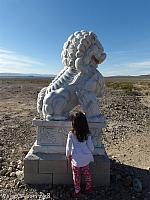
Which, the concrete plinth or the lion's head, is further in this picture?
the lion's head

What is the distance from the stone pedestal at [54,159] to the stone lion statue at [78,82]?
16 centimetres

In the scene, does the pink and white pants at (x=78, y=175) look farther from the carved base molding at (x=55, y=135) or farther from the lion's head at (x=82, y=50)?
the lion's head at (x=82, y=50)

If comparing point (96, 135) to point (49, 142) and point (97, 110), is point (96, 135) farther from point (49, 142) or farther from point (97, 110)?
point (49, 142)

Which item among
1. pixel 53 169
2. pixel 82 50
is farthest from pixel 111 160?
pixel 82 50

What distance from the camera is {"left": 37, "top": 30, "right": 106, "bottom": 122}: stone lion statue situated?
15.5ft

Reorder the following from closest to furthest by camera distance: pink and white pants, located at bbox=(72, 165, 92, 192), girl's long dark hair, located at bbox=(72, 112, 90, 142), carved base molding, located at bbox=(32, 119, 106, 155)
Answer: girl's long dark hair, located at bbox=(72, 112, 90, 142) → pink and white pants, located at bbox=(72, 165, 92, 192) → carved base molding, located at bbox=(32, 119, 106, 155)

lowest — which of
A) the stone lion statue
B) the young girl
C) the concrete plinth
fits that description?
the concrete plinth

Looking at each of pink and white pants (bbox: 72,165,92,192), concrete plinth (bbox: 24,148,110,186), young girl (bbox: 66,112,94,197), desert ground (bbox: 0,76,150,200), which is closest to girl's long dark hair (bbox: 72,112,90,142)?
young girl (bbox: 66,112,94,197)

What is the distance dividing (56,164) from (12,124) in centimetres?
612

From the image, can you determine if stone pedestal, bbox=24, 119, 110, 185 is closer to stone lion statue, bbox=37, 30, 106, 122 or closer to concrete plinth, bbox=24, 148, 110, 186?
concrete plinth, bbox=24, 148, 110, 186

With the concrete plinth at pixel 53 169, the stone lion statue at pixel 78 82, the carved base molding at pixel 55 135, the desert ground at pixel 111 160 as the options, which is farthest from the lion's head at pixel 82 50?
the desert ground at pixel 111 160

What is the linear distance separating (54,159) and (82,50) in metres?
1.72

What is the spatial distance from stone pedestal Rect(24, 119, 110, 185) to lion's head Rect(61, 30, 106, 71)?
98cm

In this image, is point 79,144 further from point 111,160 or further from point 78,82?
point 111,160
